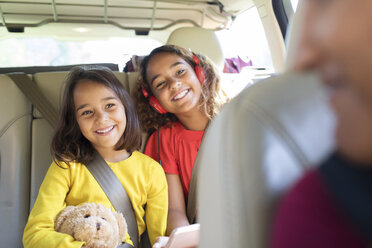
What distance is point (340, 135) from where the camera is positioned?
0.28 metres

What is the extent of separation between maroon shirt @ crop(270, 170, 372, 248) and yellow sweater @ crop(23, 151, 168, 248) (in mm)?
806

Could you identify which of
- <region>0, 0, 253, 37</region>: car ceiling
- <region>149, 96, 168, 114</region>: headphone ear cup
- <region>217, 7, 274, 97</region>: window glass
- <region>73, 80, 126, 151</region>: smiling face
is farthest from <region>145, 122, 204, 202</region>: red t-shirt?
<region>0, 0, 253, 37</region>: car ceiling

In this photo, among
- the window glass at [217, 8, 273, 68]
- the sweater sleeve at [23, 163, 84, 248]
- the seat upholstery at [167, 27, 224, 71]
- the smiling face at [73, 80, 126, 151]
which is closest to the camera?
the sweater sleeve at [23, 163, 84, 248]

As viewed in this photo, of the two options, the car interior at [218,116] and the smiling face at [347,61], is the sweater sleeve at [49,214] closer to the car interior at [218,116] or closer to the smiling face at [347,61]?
the car interior at [218,116]

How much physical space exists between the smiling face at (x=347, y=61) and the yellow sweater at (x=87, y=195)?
895 millimetres

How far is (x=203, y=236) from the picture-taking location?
0.43 m

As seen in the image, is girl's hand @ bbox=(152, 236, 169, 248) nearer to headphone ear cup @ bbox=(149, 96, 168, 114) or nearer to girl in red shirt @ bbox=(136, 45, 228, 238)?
girl in red shirt @ bbox=(136, 45, 228, 238)

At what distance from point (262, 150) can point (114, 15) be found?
2156mm

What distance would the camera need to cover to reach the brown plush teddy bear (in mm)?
978

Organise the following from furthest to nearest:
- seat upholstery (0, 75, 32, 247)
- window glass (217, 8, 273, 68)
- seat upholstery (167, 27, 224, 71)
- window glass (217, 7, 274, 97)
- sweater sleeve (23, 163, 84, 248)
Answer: window glass (217, 8, 273, 68) → window glass (217, 7, 274, 97) → seat upholstery (167, 27, 224, 71) → seat upholstery (0, 75, 32, 247) → sweater sleeve (23, 163, 84, 248)

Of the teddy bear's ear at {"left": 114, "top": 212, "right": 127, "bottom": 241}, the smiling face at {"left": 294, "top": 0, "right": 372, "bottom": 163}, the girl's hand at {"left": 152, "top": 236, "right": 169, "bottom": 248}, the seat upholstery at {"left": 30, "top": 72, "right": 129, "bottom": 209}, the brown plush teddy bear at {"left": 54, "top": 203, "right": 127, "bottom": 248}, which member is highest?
the smiling face at {"left": 294, "top": 0, "right": 372, "bottom": 163}

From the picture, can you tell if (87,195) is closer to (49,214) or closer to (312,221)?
(49,214)

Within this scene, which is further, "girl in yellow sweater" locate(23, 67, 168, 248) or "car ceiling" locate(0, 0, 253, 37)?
"car ceiling" locate(0, 0, 253, 37)

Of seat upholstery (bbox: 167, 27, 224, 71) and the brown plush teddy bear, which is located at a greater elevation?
seat upholstery (bbox: 167, 27, 224, 71)
